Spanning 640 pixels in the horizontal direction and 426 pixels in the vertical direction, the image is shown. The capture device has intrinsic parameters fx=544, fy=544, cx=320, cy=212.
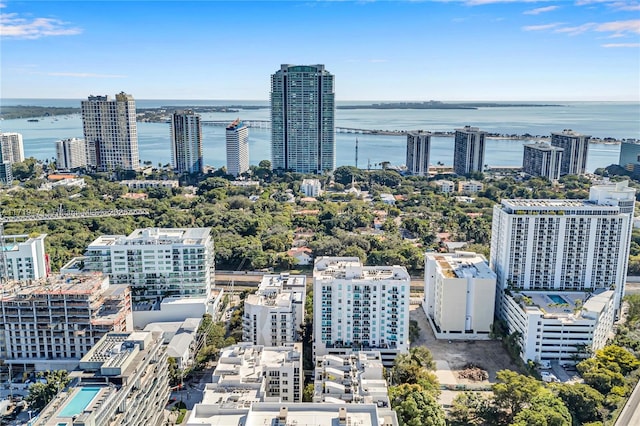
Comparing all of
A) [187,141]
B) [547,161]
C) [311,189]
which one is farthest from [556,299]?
[187,141]

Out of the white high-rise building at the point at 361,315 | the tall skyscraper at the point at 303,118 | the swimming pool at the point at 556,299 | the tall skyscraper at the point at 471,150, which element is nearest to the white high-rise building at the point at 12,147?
the tall skyscraper at the point at 303,118

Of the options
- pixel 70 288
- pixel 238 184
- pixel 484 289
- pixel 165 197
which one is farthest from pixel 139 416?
pixel 238 184

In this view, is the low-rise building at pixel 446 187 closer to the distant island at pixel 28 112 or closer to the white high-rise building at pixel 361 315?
the white high-rise building at pixel 361 315

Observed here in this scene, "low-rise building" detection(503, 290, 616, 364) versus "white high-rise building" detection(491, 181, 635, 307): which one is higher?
"white high-rise building" detection(491, 181, 635, 307)

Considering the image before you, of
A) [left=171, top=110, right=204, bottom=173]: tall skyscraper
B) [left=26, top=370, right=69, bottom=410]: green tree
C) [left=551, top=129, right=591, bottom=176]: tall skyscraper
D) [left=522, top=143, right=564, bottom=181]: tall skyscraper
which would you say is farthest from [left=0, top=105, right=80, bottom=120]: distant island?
[left=26, top=370, right=69, bottom=410]: green tree

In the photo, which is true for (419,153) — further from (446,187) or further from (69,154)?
(69,154)

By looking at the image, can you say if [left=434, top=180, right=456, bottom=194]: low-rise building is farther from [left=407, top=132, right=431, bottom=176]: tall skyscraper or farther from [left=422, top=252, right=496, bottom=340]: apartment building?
[left=422, top=252, right=496, bottom=340]: apartment building

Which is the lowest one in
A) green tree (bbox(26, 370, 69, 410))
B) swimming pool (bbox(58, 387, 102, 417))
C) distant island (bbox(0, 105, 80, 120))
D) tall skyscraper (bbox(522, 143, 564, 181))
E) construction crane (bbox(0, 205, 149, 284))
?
green tree (bbox(26, 370, 69, 410))
